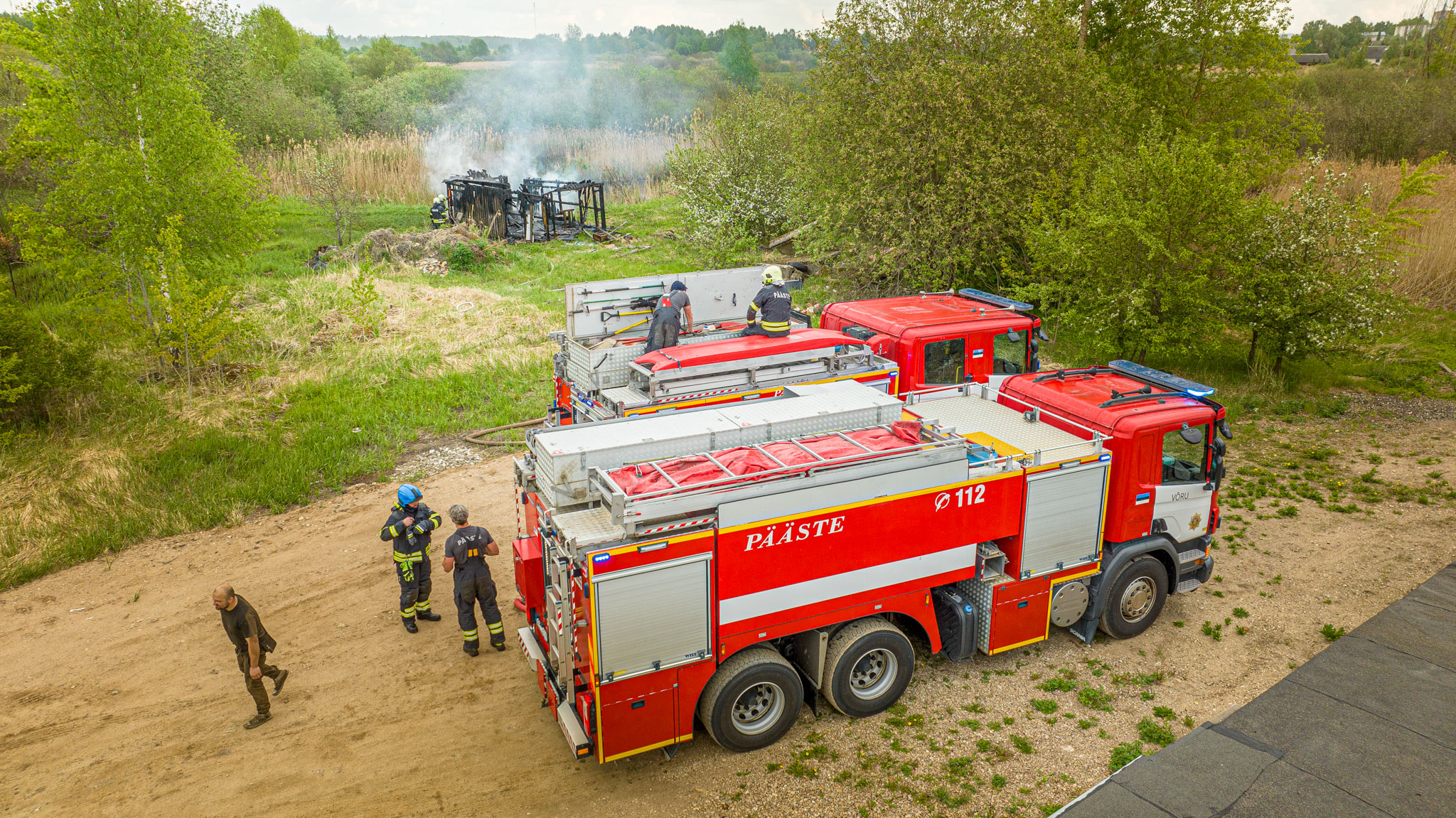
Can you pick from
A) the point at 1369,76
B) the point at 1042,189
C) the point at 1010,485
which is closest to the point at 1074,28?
the point at 1042,189

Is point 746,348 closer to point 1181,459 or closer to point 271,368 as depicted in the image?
point 1181,459

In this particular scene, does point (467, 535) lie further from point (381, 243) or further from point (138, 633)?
point (381, 243)

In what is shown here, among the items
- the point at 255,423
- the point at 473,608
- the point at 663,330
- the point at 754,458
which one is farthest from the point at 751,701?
the point at 255,423

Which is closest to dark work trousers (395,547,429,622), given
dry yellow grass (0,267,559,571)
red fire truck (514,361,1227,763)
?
red fire truck (514,361,1227,763)

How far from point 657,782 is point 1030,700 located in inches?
144

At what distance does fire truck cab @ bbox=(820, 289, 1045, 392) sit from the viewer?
448 inches

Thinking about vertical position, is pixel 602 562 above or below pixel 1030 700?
above

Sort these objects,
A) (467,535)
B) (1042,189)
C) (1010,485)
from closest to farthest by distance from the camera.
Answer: (1010,485) < (467,535) < (1042,189)

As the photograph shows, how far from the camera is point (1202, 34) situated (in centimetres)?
2283

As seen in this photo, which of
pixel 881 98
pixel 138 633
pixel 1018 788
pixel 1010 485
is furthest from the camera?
pixel 881 98

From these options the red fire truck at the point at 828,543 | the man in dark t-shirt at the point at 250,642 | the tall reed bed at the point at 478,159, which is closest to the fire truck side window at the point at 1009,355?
the red fire truck at the point at 828,543

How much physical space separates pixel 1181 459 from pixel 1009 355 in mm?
3493

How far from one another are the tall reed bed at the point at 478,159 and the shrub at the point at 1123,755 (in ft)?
117

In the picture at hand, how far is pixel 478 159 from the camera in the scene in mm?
41031
